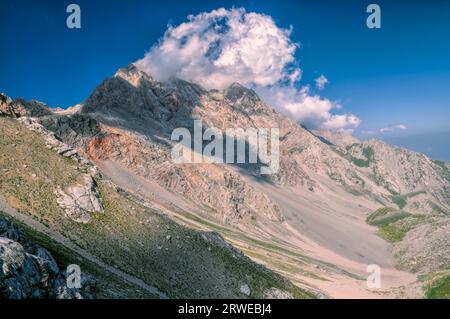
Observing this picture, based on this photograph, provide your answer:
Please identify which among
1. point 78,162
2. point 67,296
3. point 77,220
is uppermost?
point 78,162

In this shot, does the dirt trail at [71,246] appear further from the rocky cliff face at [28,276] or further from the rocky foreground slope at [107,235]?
the rocky cliff face at [28,276]

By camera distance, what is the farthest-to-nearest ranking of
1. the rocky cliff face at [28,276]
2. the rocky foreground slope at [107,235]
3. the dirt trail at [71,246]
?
1. the rocky foreground slope at [107,235]
2. the dirt trail at [71,246]
3. the rocky cliff face at [28,276]

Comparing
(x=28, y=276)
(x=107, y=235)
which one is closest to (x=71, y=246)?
(x=107, y=235)

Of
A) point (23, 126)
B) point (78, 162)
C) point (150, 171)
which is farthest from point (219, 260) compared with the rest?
point (150, 171)

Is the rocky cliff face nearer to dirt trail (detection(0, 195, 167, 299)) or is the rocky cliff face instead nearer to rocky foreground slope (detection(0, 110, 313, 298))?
rocky foreground slope (detection(0, 110, 313, 298))

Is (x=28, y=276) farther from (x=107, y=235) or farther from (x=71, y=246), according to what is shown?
(x=107, y=235)

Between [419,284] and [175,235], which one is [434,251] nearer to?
[419,284]

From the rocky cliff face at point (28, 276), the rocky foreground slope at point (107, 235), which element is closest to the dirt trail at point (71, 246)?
the rocky foreground slope at point (107, 235)

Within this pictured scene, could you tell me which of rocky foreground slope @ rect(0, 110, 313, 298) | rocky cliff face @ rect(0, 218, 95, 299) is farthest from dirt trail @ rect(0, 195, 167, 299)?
rocky cliff face @ rect(0, 218, 95, 299)
